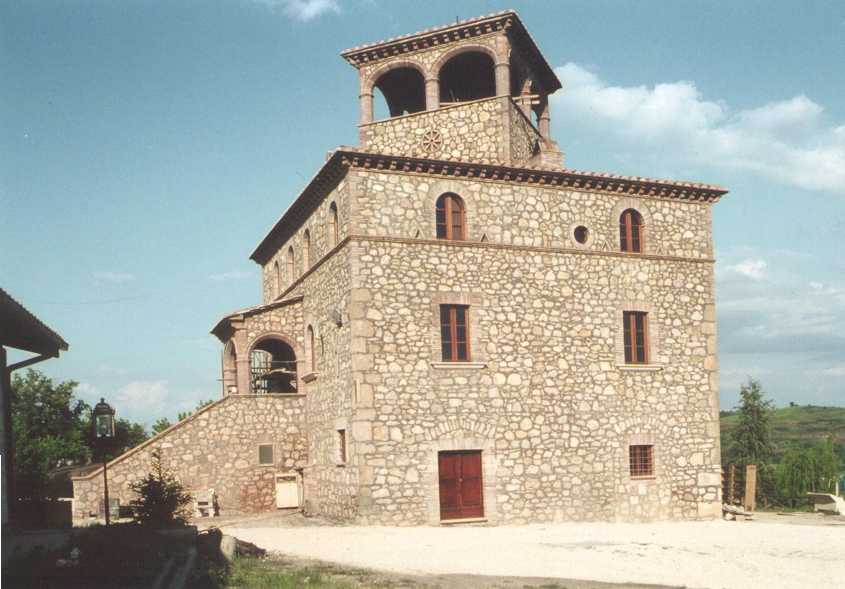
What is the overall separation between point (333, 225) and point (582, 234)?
6431 millimetres

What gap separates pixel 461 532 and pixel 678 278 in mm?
9477

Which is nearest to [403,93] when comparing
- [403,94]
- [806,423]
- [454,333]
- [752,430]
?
[403,94]

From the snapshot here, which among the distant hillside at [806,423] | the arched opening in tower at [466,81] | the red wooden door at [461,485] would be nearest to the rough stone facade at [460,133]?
the arched opening in tower at [466,81]

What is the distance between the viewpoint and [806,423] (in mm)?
91750

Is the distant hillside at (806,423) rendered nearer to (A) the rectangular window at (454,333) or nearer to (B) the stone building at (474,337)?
(B) the stone building at (474,337)

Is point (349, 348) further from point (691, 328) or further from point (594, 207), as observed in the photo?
point (691, 328)

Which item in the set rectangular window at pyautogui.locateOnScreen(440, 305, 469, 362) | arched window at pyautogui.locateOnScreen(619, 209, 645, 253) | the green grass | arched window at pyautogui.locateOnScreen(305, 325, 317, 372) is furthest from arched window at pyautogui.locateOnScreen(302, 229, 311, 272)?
the green grass

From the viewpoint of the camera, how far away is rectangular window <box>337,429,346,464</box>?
68.5ft

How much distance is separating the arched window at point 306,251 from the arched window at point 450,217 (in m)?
4.91

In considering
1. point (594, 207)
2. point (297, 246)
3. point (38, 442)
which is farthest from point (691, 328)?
point (38, 442)

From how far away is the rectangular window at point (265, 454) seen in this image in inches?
918

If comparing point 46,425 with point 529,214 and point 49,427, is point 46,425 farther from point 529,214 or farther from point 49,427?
point 529,214

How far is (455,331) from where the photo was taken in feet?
68.3

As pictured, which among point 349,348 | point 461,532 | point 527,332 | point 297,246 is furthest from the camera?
point 297,246
